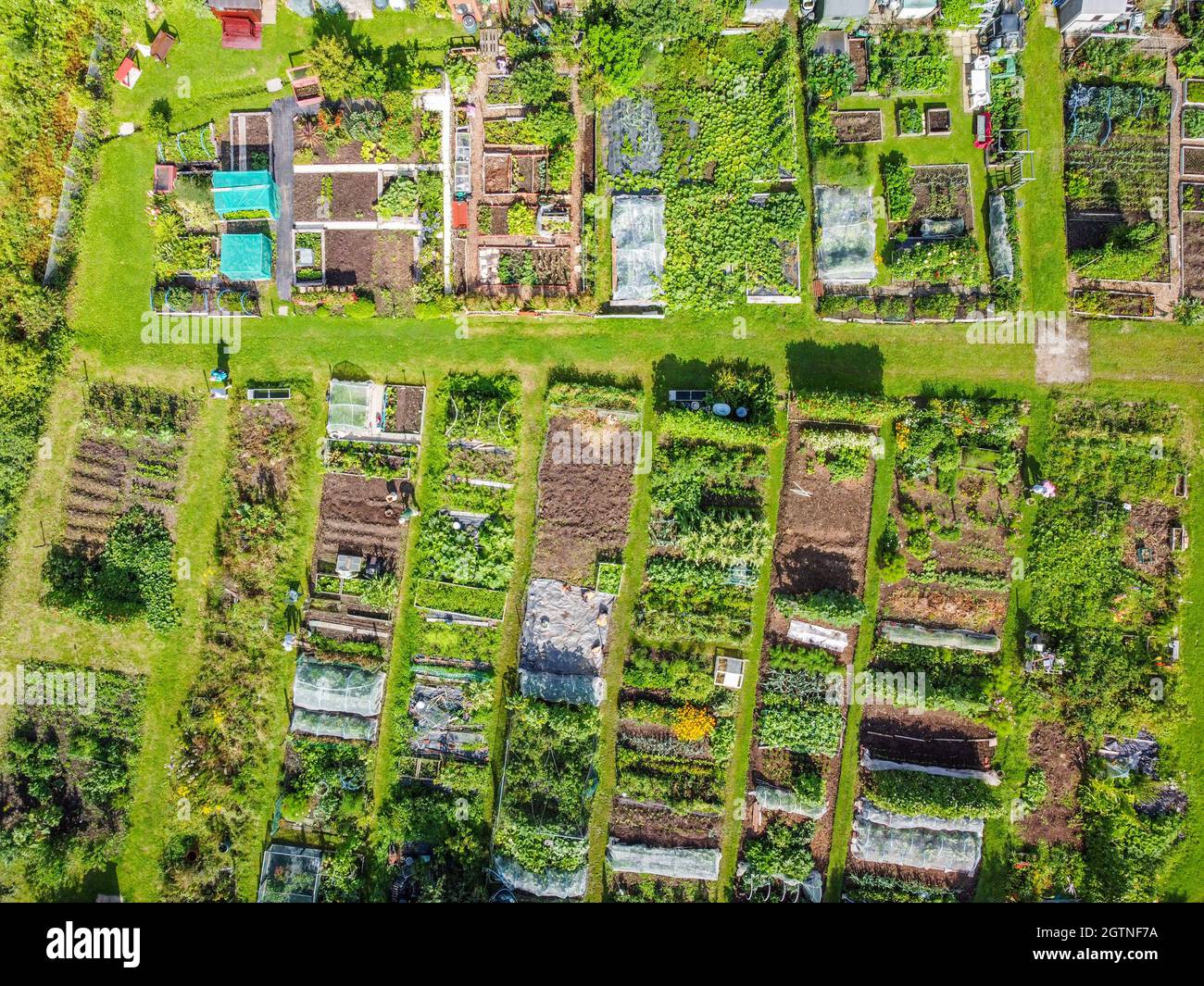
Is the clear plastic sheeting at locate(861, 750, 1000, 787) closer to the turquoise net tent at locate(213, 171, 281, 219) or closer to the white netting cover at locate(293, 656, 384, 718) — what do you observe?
the white netting cover at locate(293, 656, 384, 718)

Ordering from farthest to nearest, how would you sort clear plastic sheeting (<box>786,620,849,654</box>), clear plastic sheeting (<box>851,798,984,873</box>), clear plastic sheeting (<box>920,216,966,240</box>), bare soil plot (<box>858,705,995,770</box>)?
clear plastic sheeting (<box>920,216,966,240</box>)
bare soil plot (<box>858,705,995,770</box>)
clear plastic sheeting (<box>786,620,849,654</box>)
clear plastic sheeting (<box>851,798,984,873</box>)

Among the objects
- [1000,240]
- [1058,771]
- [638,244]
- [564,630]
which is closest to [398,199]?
[638,244]

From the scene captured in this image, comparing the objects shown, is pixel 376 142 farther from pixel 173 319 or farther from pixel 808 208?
pixel 808 208

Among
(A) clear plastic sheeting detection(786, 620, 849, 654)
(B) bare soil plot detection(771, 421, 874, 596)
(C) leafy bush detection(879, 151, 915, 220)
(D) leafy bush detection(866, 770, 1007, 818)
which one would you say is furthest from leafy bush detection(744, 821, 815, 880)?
(C) leafy bush detection(879, 151, 915, 220)

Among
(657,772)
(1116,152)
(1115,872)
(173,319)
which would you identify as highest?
(1116,152)

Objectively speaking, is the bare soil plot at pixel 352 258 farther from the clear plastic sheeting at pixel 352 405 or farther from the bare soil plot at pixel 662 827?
the bare soil plot at pixel 662 827

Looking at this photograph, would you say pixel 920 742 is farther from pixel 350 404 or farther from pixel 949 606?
pixel 350 404
